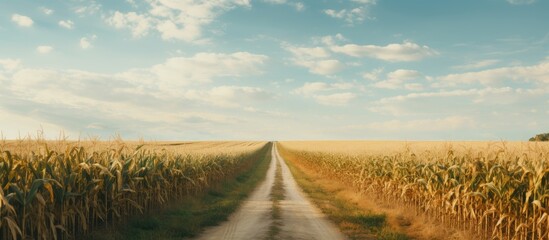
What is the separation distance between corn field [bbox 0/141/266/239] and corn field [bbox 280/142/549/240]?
10750 millimetres

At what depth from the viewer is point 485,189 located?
1203cm

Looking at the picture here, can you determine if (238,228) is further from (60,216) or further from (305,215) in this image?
(60,216)

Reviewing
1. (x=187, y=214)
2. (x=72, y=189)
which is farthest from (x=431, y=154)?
(x=72, y=189)

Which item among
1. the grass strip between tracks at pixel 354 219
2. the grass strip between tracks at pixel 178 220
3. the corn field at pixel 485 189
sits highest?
the corn field at pixel 485 189

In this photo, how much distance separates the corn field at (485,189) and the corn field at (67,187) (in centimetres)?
1075

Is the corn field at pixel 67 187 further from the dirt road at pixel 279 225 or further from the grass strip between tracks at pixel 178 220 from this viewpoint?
the dirt road at pixel 279 225

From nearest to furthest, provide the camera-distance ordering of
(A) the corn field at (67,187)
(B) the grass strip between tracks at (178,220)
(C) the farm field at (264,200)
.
→ 1. (A) the corn field at (67,187)
2. (C) the farm field at (264,200)
3. (B) the grass strip between tracks at (178,220)

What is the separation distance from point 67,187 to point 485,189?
39.1 ft

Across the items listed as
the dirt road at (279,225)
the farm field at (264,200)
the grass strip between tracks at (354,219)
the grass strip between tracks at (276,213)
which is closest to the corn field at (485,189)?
the farm field at (264,200)

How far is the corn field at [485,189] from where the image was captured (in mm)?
10789

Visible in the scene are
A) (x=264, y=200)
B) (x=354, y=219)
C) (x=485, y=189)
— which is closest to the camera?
(x=485, y=189)

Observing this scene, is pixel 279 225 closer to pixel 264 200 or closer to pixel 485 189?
pixel 485 189

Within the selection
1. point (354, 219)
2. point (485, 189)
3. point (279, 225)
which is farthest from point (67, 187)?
point (485, 189)

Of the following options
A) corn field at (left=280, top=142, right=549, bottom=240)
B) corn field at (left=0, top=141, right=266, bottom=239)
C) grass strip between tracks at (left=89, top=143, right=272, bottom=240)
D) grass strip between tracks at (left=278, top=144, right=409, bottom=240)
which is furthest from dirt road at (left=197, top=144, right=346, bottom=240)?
corn field at (left=280, top=142, right=549, bottom=240)
